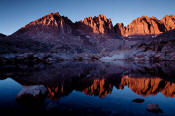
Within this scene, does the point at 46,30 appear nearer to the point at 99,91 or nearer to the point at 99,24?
the point at 99,24

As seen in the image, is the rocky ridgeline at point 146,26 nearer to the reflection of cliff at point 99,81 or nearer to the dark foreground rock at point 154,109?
the reflection of cliff at point 99,81

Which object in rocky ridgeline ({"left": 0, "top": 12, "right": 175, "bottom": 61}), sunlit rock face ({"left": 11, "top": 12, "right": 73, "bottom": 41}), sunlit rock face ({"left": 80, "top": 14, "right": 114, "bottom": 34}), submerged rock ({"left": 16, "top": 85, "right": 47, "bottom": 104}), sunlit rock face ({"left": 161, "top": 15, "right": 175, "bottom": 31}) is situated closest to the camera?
submerged rock ({"left": 16, "top": 85, "right": 47, "bottom": 104})

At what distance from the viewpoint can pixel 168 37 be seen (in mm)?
52406

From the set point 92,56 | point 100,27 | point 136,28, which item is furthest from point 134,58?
point 136,28

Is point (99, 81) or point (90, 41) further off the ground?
point (90, 41)

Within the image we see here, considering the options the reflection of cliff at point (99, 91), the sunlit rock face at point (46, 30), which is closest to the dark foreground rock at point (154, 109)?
the reflection of cliff at point (99, 91)

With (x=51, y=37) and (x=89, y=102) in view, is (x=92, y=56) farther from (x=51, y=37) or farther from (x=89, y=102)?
(x=89, y=102)

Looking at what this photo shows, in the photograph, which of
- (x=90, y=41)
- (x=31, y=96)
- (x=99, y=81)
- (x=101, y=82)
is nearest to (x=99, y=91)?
(x=101, y=82)

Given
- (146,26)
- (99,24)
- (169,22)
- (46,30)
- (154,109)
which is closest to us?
(154,109)

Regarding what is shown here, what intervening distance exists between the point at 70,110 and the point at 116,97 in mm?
3596

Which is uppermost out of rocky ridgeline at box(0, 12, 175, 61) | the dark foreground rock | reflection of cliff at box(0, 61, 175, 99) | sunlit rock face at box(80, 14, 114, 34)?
sunlit rock face at box(80, 14, 114, 34)

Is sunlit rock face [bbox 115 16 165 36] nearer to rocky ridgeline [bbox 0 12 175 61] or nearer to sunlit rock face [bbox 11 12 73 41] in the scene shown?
rocky ridgeline [bbox 0 12 175 61]

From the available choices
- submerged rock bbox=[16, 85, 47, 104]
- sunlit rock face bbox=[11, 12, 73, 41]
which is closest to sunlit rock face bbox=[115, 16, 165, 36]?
sunlit rock face bbox=[11, 12, 73, 41]

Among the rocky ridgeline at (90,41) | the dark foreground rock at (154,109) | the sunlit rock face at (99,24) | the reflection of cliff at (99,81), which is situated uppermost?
the sunlit rock face at (99,24)
